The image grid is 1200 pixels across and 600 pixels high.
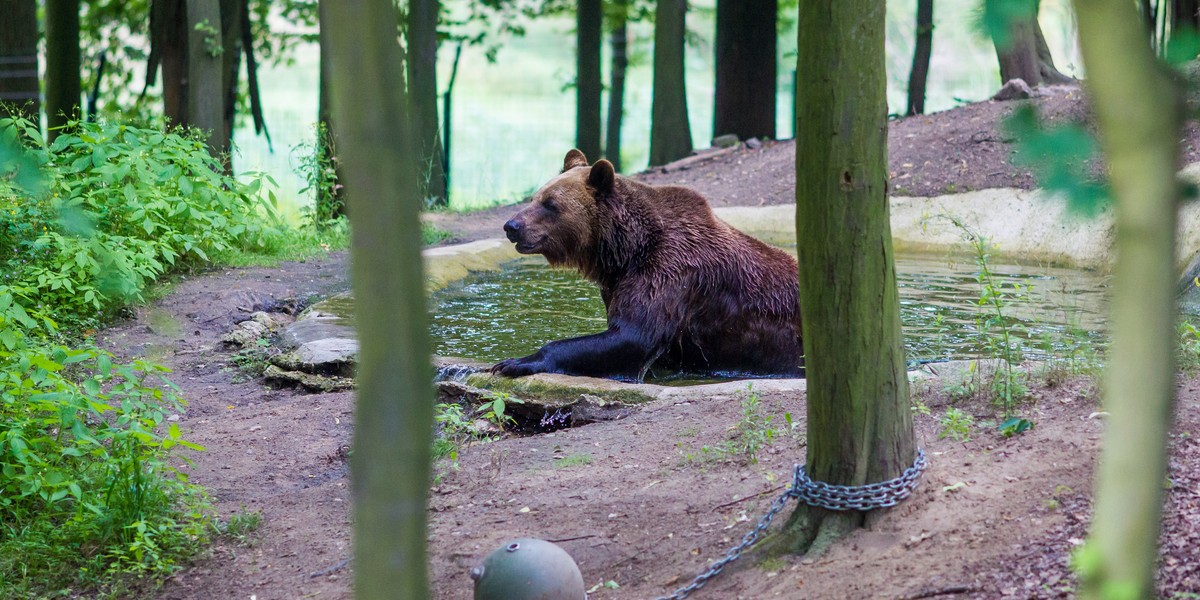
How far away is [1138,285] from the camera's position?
1478 mm

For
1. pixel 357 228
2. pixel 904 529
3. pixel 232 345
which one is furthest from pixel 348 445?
pixel 357 228

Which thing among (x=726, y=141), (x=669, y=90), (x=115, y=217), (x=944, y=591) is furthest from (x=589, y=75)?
(x=944, y=591)

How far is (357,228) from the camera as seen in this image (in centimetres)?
172

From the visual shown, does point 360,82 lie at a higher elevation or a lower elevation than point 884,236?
higher

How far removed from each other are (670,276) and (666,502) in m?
2.74

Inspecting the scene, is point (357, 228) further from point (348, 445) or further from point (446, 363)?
point (446, 363)

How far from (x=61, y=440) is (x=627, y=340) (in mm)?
3307

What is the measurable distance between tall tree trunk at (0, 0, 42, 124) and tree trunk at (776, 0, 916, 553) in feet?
34.8

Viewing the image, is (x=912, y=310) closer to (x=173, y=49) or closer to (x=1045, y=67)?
(x=1045, y=67)

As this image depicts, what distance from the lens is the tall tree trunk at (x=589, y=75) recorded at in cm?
1855

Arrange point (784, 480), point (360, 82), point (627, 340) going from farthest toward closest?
point (627, 340) < point (784, 480) < point (360, 82)

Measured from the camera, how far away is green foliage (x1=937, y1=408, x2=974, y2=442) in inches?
→ 173

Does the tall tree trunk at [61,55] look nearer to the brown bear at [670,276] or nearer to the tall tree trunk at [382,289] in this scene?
the brown bear at [670,276]

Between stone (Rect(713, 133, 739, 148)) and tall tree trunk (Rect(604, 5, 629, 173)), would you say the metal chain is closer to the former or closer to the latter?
stone (Rect(713, 133, 739, 148))
